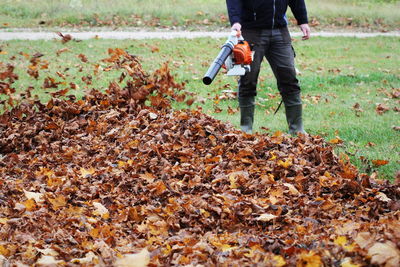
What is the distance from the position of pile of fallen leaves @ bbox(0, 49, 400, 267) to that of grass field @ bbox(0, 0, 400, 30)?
1220 centimetres

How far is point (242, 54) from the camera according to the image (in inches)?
210

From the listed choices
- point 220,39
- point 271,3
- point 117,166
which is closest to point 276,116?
point 271,3

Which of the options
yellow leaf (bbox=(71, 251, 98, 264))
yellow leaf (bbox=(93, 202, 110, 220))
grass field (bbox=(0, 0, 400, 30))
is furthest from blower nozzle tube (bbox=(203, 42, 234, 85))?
grass field (bbox=(0, 0, 400, 30))

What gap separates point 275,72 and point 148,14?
13472 mm

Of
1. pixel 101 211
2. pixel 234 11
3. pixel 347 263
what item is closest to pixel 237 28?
pixel 234 11

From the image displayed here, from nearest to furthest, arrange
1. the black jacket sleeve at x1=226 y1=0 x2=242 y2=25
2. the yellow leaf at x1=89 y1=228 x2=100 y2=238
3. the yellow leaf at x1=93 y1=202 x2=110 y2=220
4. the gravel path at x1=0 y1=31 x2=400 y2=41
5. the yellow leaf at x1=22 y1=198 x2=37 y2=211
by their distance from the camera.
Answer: the yellow leaf at x1=89 y1=228 x2=100 y2=238
the yellow leaf at x1=93 y1=202 x2=110 y2=220
the yellow leaf at x1=22 y1=198 x2=37 y2=211
the black jacket sleeve at x1=226 y1=0 x2=242 y2=25
the gravel path at x1=0 y1=31 x2=400 y2=41

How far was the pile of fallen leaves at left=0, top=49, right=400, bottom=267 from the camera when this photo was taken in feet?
9.75

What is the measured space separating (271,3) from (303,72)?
522 centimetres

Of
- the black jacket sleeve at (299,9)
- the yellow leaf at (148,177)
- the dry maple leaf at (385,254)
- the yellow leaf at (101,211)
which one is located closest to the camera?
the dry maple leaf at (385,254)

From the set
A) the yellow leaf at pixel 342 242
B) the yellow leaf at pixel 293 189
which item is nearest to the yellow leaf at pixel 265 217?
the yellow leaf at pixel 293 189

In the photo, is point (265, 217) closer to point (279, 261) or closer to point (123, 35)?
point (279, 261)

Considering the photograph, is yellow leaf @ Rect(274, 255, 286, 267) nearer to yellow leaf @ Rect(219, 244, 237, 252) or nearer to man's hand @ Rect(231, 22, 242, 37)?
yellow leaf @ Rect(219, 244, 237, 252)

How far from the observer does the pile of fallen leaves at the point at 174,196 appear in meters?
2.97

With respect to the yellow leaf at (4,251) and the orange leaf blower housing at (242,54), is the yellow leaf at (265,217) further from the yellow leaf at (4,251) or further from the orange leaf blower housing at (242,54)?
the orange leaf blower housing at (242,54)
